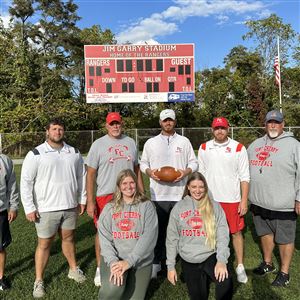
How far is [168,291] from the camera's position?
4152 millimetres

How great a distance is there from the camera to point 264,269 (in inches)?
185

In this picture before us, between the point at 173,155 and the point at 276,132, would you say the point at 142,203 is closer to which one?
the point at 173,155

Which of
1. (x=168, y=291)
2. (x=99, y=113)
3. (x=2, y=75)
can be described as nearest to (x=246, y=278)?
(x=168, y=291)

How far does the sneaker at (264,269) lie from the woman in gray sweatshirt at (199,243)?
1.48 m

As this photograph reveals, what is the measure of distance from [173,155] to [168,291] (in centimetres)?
160

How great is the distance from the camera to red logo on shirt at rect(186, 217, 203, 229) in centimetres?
356

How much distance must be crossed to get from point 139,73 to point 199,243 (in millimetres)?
17076

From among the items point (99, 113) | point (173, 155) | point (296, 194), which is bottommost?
point (296, 194)

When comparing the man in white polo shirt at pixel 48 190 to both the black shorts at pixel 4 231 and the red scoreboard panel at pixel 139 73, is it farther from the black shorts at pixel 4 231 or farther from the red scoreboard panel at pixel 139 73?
the red scoreboard panel at pixel 139 73

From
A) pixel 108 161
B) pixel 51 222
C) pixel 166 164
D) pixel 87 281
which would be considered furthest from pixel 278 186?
pixel 51 222

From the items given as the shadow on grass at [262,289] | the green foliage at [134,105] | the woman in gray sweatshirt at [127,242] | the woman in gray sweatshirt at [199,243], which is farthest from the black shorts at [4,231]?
the green foliage at [134,105]

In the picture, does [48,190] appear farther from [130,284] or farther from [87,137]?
[87,137]

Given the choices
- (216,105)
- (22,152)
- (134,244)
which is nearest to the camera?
(134,244)

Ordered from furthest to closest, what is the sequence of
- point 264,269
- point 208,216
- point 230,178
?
point 264,269, point 230,178, point 208,216
